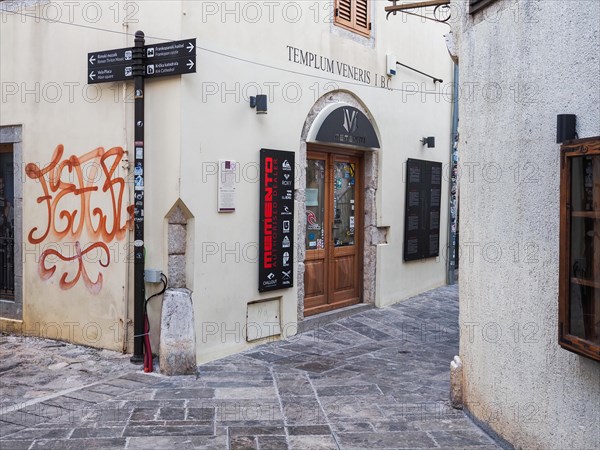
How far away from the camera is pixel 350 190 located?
9.21 meters

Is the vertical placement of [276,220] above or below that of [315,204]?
below

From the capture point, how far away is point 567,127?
3643 mm

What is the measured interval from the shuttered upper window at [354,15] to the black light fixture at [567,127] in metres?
5.12

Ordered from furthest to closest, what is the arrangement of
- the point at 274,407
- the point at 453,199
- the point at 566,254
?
the point at 453,199 < the point at 274,407 < the point at 566,254

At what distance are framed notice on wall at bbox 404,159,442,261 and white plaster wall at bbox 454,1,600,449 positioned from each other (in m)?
4.90

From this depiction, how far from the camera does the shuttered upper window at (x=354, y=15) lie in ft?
27.5

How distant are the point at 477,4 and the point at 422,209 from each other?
5916 mm

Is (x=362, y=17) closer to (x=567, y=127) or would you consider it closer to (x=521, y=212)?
(x=521, y=212)

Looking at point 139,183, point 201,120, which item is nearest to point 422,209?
point 201,120

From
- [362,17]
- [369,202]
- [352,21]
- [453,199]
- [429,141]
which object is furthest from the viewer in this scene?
[453,199]

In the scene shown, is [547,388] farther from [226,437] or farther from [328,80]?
[328,80]

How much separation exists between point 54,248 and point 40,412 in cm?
257

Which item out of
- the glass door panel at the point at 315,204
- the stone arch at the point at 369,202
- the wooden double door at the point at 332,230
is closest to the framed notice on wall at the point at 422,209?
the stone arch at the point at 369,202

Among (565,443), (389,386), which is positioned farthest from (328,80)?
(565,443)
